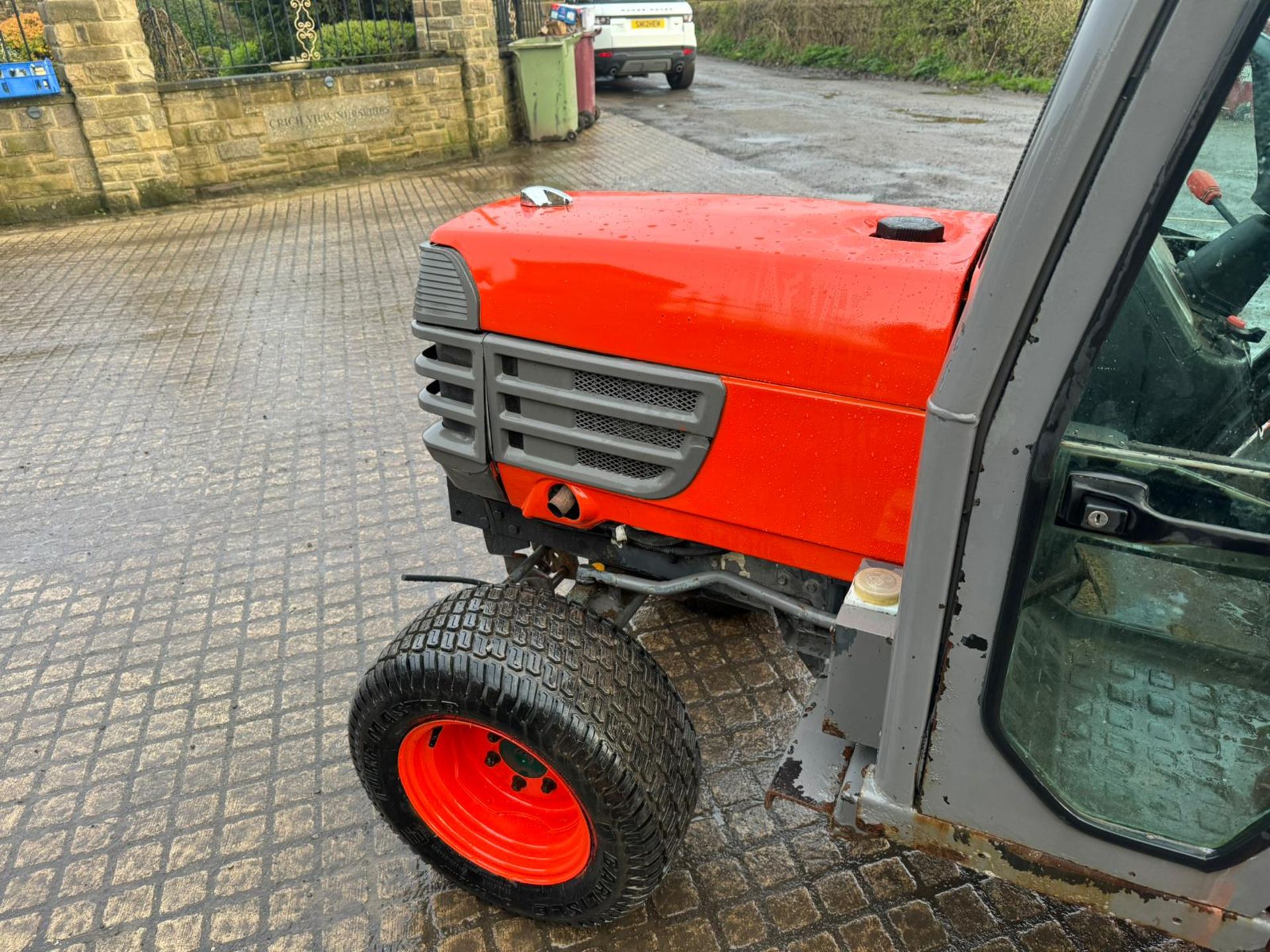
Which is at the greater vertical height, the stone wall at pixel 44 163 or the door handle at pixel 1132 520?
the door handle at pixel 1132 520

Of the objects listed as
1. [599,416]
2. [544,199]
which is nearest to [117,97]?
[544,199]

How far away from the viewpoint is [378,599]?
11.8 feet

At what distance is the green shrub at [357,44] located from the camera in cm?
1048

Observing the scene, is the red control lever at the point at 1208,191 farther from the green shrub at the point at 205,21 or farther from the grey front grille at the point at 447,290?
the green shrub at the point at 205,21

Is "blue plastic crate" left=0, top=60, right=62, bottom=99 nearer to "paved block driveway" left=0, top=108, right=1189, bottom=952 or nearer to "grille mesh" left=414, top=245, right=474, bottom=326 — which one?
"paved block driveway" left=0, top=108, right=1189, bottom=952

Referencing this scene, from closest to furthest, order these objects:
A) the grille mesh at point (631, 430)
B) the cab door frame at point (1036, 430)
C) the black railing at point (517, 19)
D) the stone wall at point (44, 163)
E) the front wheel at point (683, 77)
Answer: the cab door frame at point (1036, 430)
the grille mesh at point (631, 430)
the stone wall at point (44, 163)
the black railing at point (517, 19)
the front wheel at point (683, 77)

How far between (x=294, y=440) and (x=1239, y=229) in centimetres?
447

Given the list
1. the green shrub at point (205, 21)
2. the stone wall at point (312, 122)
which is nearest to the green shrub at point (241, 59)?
the green shrub at point (205, 21)

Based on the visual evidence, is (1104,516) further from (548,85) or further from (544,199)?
(548,85)

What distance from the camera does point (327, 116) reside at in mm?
10305

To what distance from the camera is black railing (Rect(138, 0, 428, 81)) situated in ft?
32.1

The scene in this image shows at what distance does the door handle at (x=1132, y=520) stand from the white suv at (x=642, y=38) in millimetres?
15689

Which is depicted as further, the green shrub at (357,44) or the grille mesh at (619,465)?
the green shrub at (357,44)

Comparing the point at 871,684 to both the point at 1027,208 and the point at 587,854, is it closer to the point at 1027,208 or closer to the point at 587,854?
the point at 587,854
